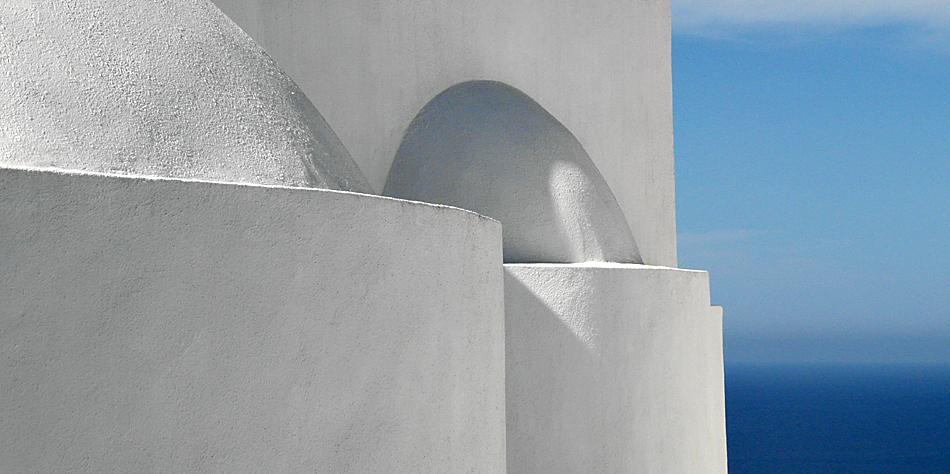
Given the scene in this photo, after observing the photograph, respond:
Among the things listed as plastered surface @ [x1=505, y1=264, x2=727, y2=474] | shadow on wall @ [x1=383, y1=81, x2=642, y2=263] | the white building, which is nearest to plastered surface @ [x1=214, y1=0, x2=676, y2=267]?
the white building

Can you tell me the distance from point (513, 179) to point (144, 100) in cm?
389

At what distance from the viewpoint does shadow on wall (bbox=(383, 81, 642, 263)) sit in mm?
7797

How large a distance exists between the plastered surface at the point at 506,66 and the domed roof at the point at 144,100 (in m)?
2.51

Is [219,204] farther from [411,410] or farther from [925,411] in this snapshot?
[925,411]

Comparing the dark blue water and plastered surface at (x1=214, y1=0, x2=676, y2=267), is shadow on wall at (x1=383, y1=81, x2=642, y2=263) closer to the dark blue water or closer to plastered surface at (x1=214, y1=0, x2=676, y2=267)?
plastered surface at (x1=214, y1=0, x2=676, y2=267)

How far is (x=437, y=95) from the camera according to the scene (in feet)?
29.0

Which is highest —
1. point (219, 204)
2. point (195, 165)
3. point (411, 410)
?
point (195, 165)

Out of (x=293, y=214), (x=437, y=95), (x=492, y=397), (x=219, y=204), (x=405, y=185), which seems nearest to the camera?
(x=219, y=204)

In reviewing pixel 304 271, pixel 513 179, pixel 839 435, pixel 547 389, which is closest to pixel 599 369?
pixel 547 389

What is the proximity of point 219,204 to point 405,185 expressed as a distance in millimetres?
4103

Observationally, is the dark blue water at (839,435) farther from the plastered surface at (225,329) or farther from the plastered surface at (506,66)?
the plastered surface at (225,329)

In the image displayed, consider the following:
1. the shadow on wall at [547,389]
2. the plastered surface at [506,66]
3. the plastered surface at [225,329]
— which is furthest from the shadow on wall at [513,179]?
the plastered surface at [225,329]

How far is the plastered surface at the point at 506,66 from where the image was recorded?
8297 mm

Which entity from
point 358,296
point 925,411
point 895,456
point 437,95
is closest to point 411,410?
point 358,296
